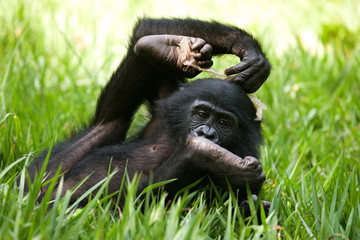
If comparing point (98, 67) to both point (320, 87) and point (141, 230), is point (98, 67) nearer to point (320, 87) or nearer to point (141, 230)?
point (320, 87)

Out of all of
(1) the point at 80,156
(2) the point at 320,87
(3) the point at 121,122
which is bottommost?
(1) the point at 80,156

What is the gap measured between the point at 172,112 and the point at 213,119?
36 cm

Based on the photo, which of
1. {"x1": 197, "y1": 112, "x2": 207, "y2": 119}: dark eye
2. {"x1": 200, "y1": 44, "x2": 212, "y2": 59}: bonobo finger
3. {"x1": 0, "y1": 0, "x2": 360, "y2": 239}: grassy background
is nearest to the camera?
{"x1": 0, "y1": 0, "x2": 360, "y2": 239}: grassy background

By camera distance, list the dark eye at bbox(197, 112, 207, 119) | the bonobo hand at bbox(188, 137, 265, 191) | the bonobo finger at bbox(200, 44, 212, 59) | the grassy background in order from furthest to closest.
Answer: the dark eye at bbox(197, 112, 207, 119), the bonobo finger at bbox(200, 44, 212, 59), the bonobo hand at bbox(188, 137, 265, 191), the grassy background

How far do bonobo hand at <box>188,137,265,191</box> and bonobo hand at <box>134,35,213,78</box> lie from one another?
0.65 m

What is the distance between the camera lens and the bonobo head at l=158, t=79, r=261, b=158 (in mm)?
3766

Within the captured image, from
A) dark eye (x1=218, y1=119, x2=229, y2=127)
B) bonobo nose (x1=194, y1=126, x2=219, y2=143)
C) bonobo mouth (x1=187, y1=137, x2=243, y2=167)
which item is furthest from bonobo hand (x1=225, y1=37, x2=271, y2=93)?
bonobo mouth (x1=187, y1=137, x2=243, y2=167)

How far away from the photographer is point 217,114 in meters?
3.76

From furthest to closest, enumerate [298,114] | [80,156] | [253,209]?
1. [298,114]
2. [80,156]
3. [253,209]

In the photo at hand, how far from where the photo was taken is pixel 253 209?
3.09 meters

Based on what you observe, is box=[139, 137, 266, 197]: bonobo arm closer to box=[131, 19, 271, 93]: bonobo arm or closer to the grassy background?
the grassy background

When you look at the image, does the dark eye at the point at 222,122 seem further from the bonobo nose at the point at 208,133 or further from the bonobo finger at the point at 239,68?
the bonobo finger at the point at 239,68

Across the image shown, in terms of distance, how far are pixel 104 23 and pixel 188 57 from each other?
423cm

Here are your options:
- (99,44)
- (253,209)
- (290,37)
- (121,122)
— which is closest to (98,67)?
(99,44)
